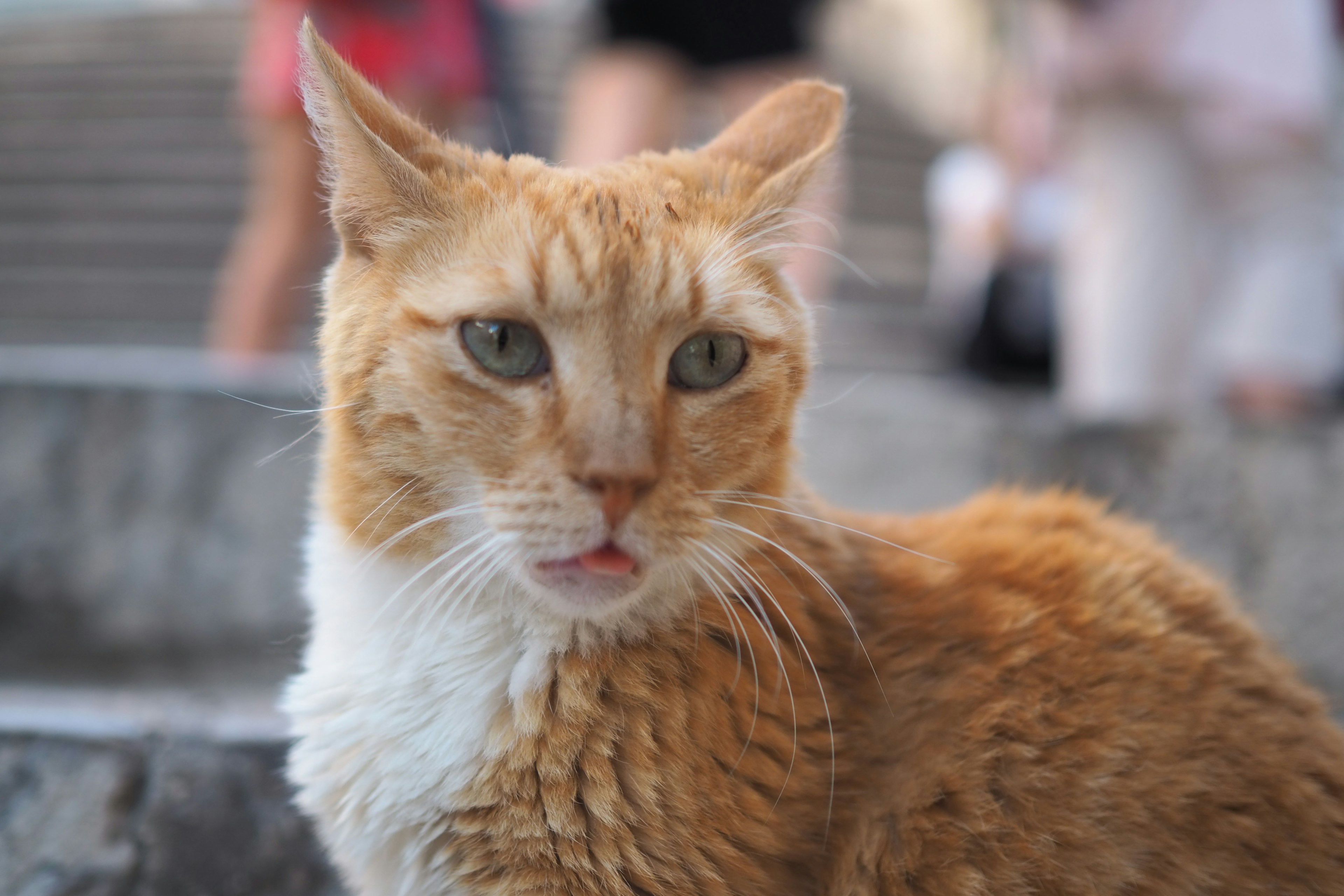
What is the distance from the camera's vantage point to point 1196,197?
3525 millimetres

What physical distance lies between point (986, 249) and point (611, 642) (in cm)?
421

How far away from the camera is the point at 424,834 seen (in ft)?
4.57

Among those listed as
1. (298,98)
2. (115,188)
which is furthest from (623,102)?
(115,188)

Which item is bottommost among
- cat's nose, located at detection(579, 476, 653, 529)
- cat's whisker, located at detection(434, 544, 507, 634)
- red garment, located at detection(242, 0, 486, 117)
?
cat's whisker, located at detection(434, 544, 507, 634)

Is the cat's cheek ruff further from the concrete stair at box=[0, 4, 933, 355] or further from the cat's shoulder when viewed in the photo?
the concrete stair at box=[0, 4, 933, 355]

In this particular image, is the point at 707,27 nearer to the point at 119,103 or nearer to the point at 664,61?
the point at 664,61

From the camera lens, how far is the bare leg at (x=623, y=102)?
3.26 meters

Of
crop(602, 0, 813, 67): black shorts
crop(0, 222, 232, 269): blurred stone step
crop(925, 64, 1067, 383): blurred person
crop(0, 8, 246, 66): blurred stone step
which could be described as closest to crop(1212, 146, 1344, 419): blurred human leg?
crop(925, 64, 1067, 383): blurred person

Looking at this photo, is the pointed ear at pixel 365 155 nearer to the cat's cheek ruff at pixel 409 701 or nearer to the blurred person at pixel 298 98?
the cat's cheek ruff at pixel 409 701

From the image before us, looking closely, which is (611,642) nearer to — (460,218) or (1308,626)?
(460,218)

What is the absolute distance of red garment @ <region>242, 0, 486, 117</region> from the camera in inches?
129

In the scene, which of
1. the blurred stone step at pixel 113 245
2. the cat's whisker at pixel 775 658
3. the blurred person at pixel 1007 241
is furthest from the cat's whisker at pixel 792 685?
the blurred stone step at pixel 113 245

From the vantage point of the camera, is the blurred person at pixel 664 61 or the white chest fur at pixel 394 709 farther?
the blurred person at pixel 664 61

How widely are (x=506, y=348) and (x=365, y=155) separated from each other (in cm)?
37
